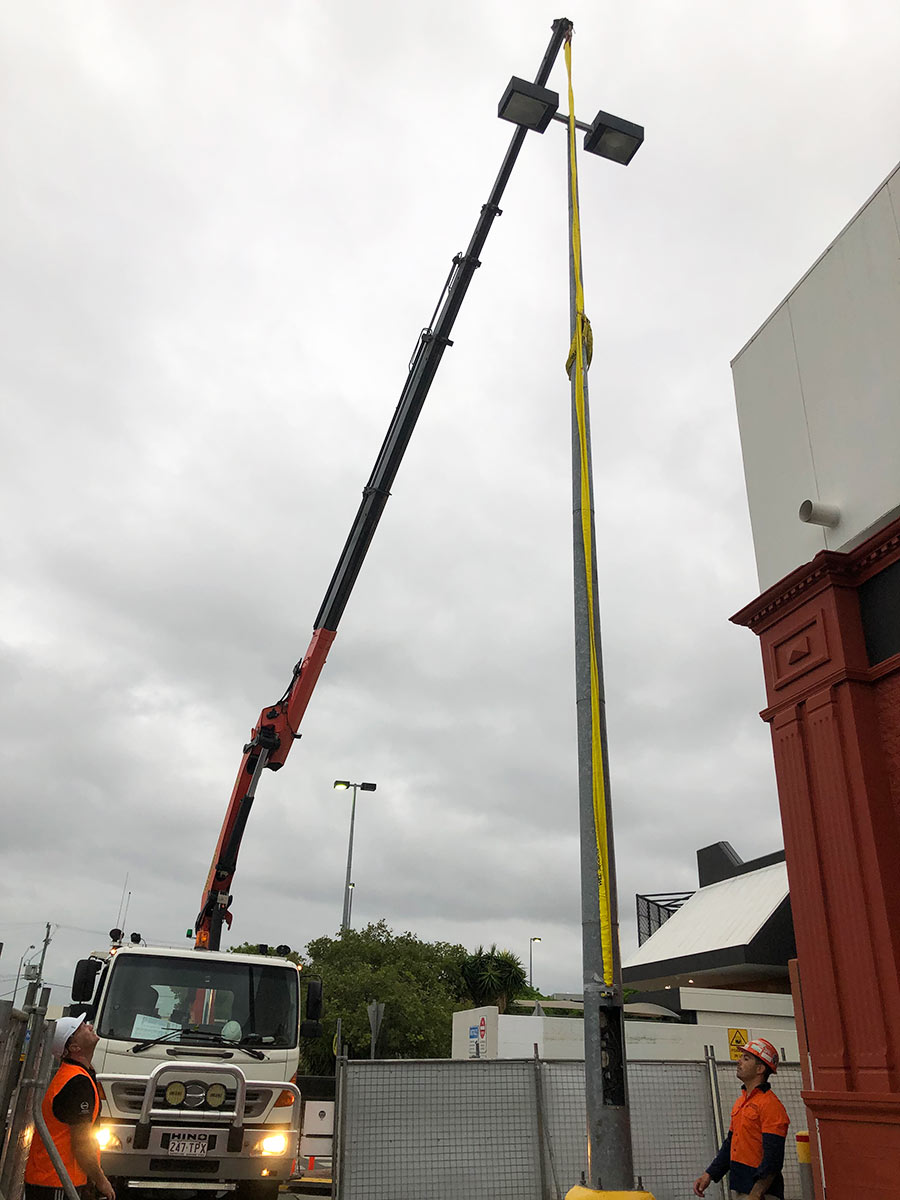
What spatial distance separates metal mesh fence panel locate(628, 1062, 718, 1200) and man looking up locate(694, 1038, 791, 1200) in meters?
3.89

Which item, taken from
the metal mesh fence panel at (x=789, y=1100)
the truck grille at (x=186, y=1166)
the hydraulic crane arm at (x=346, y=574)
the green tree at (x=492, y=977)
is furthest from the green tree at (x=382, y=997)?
the truck grille at (x=186, y=1166)

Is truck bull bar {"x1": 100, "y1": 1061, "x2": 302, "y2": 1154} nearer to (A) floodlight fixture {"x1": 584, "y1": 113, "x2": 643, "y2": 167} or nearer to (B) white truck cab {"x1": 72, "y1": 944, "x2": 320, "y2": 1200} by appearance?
(B) white truck cab {"x1": 72, "y1": 944, "x2": 320, "y2": 1200}

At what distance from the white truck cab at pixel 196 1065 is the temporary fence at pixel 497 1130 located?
951mm

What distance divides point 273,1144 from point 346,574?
846 cm

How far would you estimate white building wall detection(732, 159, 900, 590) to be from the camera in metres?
8.27

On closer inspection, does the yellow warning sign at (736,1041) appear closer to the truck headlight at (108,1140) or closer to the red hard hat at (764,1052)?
the red hard hat at (764,1052)

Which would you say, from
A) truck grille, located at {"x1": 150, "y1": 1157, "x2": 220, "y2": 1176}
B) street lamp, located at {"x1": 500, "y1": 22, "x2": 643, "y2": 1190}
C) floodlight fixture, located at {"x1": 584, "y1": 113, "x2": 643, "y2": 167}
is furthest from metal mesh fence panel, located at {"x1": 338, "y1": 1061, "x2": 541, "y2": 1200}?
floodlight fixture, located at {"x1": 584, "y1": 113, "x2": 643, "y2": 167}

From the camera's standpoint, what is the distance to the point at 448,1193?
988cm

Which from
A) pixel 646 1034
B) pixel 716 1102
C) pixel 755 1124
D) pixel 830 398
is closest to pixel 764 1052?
pixel 755 1124

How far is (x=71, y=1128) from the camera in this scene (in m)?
5.96

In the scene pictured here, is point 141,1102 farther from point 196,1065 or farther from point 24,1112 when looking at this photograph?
point 24,1112

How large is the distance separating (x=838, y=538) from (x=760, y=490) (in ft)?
5.01

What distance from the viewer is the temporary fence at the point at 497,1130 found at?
994 centimetres

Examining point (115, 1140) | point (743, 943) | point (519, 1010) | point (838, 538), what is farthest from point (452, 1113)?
point (519, 1010)
